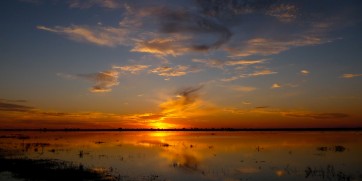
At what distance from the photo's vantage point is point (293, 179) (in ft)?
90.9

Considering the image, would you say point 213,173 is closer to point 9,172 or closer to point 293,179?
point 293,179

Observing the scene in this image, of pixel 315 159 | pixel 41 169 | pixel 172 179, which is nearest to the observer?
pixel 172 179

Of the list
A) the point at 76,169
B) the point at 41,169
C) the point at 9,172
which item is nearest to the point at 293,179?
the point at 76,169

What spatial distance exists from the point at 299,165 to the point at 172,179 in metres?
15.4

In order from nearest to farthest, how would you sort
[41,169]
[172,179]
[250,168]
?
[172,179] → [41,169] → [250,168]

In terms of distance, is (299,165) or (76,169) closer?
(76,169)

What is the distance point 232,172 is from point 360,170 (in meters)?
12.3

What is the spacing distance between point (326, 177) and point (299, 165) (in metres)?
6.88

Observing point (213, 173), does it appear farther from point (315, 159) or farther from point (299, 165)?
point (315, 159)

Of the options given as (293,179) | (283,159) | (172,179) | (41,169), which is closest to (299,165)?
(283,159)

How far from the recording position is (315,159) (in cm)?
3988

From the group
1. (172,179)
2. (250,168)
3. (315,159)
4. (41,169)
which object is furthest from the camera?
(315,159)

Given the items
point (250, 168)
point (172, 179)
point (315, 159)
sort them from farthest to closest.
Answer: point (315, 159)
point (250, 168)
point (172, 179)

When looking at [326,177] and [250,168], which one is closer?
[326,177]
